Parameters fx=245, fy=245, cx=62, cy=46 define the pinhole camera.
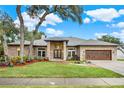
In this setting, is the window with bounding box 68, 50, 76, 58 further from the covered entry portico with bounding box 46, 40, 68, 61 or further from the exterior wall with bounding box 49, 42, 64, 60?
the exterior wall with bounding box 49, 42, 64, 60

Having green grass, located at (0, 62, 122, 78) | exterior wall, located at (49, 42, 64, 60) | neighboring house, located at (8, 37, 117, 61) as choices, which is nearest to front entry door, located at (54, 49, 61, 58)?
neighboring house, located at (8, 37, 117, 61)

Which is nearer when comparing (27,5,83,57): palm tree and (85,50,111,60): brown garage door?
(27,5,83,57): palm tree

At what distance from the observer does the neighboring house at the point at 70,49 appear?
31642 mm

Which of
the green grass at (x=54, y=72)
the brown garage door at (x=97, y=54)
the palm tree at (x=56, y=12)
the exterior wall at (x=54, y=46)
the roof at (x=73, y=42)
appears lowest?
the green grass at (x=54, y=72)

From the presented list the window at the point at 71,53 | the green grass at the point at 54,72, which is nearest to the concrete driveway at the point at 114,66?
the green grass at the point at 54,72

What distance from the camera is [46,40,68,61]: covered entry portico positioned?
31422 millimetres

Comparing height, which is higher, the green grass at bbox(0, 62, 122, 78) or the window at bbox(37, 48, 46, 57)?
the window at bbox(37, 48, 46, 57)

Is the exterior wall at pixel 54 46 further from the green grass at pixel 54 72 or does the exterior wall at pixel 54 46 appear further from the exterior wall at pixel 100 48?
the green grass at pixel 54 72

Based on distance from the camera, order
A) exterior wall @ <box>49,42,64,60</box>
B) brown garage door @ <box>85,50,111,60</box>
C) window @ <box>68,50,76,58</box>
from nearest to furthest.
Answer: brown garage door @ <box>85,50,111,60</box> < exterior wall @ <box>49,42,64,60</box> < window @ <box>68,50,76,58</box>

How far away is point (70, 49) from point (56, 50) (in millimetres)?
1932

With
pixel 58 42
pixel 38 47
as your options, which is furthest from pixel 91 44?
pixel 38 47
